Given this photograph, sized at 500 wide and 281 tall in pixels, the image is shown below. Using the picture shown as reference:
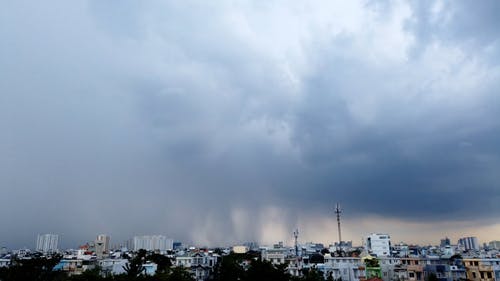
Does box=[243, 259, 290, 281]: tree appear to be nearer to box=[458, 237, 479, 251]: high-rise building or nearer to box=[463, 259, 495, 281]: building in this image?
box=[463, 259, 495, 281]: building

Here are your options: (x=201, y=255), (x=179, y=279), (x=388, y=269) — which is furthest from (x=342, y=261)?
(x=179, y=279)

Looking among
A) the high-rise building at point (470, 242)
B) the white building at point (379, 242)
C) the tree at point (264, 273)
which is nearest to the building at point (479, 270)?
the tree at point (264, 273)

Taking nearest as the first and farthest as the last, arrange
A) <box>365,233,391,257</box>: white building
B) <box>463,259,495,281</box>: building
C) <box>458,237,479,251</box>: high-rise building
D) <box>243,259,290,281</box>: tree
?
<box>243,259,290,281</box>: tree → <box>463,259,495,281</box>: building → <box>365,233,391,257</box>: white building → <box>458,237,479,251</box>: high-rise building

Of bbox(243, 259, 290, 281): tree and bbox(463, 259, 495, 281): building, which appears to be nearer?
bbox(243, 259, 290, 281): tree

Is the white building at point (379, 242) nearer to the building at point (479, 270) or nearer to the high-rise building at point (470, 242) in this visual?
the building at point (479, 270)

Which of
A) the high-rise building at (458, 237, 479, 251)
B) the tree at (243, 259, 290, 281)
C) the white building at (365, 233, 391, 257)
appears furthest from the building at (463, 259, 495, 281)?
the high-rise building at (458, 237, 479, 251)

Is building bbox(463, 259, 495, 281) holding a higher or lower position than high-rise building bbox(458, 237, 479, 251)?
lower

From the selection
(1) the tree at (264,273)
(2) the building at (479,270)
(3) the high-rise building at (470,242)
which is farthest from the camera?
(3) the high-rise building at (470,242)

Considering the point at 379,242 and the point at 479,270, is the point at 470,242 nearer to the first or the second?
the point at 379,242

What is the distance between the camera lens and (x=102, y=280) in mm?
39469

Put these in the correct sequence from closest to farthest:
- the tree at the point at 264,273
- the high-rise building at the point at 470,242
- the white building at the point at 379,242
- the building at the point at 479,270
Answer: the tree at the point at 264,273, the building at the point at 479,270, the white building at the point at 379,242, the high-rise building at the point at 470,242

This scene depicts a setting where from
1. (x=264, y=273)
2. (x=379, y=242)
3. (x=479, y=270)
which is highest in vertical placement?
(x=379, y=242)

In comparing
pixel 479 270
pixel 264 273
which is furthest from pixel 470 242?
pixel 264 273

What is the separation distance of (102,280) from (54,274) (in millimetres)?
25153
